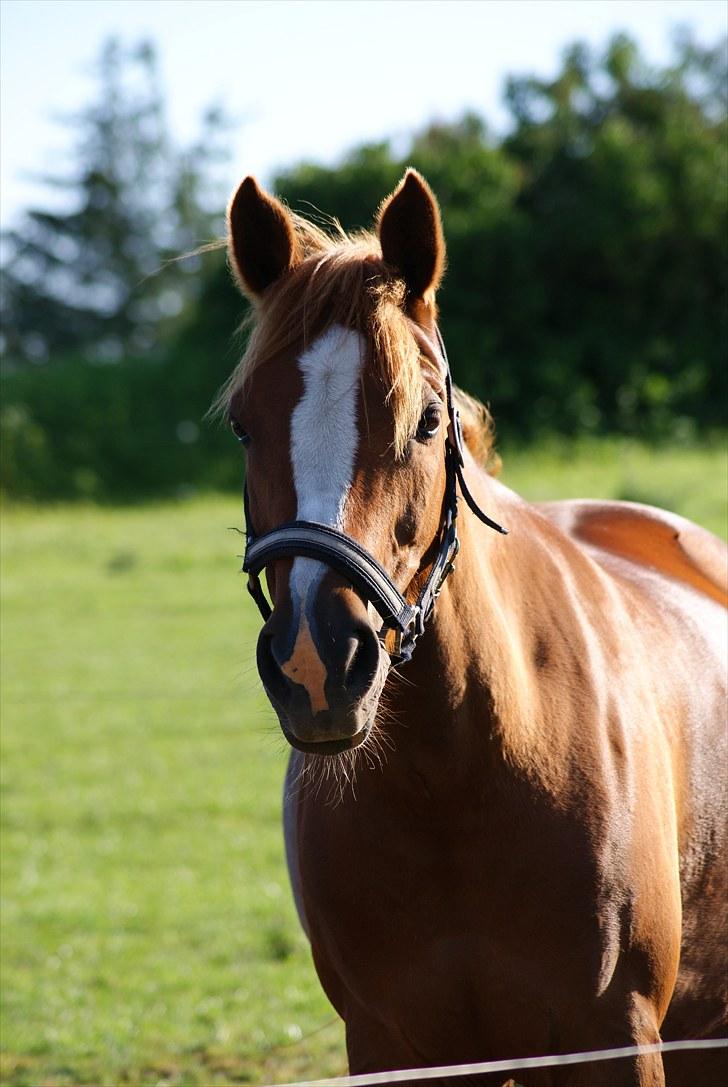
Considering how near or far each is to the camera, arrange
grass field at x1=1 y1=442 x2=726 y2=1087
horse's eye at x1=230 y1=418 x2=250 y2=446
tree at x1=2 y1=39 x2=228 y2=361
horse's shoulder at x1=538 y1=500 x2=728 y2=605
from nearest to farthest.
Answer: horse's eye at x1=230 y1=418 x2=250 y2=446 → horse's shoulder at x1=538 y1=500 x2=728 y2=605 → grass field at x1=1 y1=442 x2=726 y2=1087 → tree at x1=2 y1=39 x2=228 y2=361

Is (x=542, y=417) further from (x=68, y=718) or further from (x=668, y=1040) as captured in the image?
(x=668, y=1040)

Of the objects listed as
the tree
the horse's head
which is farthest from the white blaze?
the tree

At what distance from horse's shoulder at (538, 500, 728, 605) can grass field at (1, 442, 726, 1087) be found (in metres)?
1.11

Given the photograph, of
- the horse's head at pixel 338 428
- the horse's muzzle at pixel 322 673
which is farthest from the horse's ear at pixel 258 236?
the horse's muzzle at pixel 322 673

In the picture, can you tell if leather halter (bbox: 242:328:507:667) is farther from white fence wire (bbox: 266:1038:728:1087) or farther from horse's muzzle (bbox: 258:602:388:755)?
white fence wire (bbox: 266:1038:728:1087)

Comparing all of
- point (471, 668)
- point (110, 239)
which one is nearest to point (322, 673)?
point (471, 668)

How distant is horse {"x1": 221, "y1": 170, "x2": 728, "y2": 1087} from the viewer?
2102 mm

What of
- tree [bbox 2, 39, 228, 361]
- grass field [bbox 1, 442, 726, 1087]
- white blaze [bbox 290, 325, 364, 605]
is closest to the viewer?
white blaze [bbox 290, 325, 364, 605]

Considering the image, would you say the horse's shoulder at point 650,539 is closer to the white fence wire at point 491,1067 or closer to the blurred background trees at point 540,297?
the white fence wire at point 491,1067

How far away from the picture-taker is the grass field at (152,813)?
490 centimetres

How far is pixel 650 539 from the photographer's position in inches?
146

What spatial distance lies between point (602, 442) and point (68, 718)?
9837 mm

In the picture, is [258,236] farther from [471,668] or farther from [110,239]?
[110,239]

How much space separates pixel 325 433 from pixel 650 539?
183 centimetres
